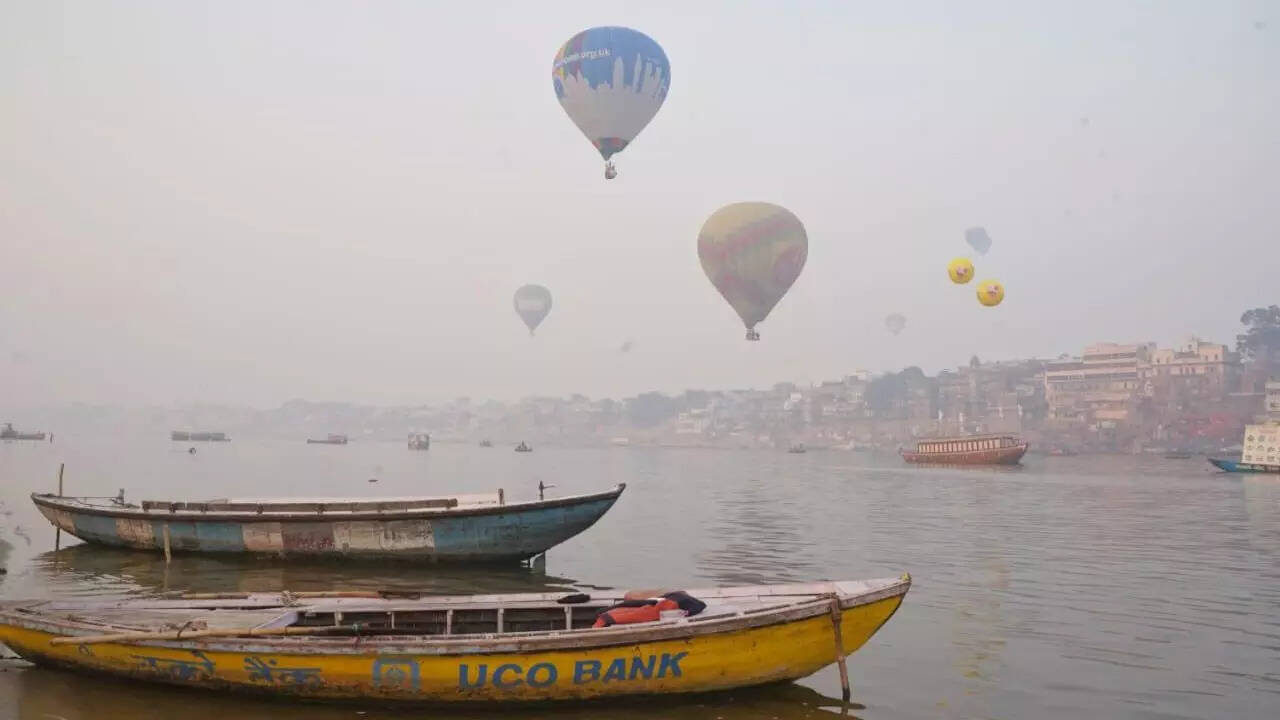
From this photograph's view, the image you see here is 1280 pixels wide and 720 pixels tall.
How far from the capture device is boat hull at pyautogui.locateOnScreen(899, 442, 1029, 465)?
101 meters

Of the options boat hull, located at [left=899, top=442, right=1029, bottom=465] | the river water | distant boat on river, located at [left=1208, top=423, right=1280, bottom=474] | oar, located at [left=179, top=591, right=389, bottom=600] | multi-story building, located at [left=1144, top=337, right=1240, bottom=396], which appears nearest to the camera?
the river water

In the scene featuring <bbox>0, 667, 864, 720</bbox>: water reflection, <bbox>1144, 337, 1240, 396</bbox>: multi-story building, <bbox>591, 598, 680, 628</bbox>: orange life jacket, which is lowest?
<bbox>0, 667, 864, 720</bbox>: water reflection

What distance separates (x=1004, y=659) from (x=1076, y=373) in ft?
634

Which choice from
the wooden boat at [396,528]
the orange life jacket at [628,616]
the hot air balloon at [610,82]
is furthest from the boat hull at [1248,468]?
the orange life jacket at [628,616]

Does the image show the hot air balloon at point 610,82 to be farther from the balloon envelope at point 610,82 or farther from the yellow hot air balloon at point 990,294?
the yellow hot air balloon at point 990,294

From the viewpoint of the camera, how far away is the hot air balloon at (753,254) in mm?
61656

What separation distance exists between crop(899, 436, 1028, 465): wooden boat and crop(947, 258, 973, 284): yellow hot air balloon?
29300 millimetres

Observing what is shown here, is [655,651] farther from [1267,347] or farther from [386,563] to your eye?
[1267,347]

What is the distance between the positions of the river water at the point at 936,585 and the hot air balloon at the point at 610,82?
19432 mm

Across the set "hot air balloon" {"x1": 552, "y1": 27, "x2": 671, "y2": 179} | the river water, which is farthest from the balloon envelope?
the river water

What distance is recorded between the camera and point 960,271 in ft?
259

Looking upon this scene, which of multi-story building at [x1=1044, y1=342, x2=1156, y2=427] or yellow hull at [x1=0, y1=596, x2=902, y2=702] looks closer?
yellow hull at [x1=0, y1=596, x2=902, y2=702]

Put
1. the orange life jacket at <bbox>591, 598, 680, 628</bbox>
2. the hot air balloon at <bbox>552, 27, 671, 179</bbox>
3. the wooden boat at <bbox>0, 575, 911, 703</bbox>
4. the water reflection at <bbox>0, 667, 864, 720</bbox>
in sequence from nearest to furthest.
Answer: the wooden boat at <bbox>0, 575, 911, 703</bbox>, the water reflection at <bbox>0, 667, 864, 720</bbox>, the orange life jacket at <bbox>591, 598, 680, 628</bbox>, the hot air balloon at <bbox>552, 27, 671, 179</bbox>

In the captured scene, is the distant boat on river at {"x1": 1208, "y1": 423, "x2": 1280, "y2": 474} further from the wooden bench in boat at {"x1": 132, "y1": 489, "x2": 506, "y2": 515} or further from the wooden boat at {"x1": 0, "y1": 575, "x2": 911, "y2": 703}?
the wooden boat at {"x1": 0, "y1": 575, "x2": 911, "y2": 703}
